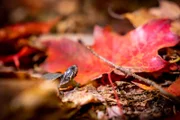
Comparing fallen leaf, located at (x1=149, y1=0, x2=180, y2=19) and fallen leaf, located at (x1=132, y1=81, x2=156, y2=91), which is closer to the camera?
fallen leaf, located at (x1=132, y1=81, x2=156, y2=91)

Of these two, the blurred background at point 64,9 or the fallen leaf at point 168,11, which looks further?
the blurred background at point 64,9

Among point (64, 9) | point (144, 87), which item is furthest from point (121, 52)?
point (64, 9)

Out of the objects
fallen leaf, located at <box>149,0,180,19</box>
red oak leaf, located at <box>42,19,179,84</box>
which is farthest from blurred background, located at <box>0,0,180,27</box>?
red oak leaf, located at <box>42,19,179,84</box>

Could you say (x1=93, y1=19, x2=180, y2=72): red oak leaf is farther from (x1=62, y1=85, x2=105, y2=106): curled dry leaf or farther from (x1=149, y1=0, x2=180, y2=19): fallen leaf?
(x1=149, y1=0, x2=180, y2=19): fallen leaf

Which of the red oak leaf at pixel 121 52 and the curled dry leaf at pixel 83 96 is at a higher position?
the red oak leaf at pixel 121 52

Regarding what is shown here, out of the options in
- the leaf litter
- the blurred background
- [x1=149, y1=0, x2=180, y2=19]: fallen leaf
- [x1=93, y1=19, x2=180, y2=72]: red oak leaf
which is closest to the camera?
the leaf litter

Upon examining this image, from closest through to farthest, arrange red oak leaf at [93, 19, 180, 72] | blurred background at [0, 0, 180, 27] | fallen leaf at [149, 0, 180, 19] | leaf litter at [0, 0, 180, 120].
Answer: leaf litter at [0, 0, 180, 120]
red oak leaf at [93, 19, 180, 72]
fallen leaf at [149, 0, 180, 19]
blurred background at [0, 0, 180, 27]

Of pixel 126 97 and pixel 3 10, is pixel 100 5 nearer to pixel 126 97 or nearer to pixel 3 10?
pixel 3 10

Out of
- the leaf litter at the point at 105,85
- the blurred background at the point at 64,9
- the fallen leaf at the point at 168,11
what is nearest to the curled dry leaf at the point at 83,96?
the leaf litter at the point at 105,85

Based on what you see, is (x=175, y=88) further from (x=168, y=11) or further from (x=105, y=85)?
(x=168, y=11)

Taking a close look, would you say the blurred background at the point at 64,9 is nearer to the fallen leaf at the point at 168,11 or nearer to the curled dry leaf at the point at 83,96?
the fallen leaf at the point at 168,11
